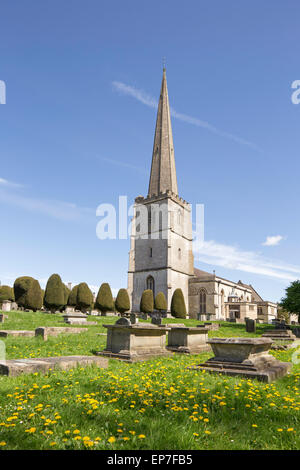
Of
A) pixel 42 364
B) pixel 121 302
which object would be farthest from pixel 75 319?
pixel 121 302

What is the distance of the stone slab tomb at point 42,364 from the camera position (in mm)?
5410

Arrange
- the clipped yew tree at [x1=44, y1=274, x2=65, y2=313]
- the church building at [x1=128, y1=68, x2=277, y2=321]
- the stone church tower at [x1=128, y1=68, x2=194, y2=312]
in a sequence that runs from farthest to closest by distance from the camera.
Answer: the church building at [x1=128, y1=68, x2=277, y2=321] < the stone church tower at [x1=128, y1=68, x2=194, y2=312] < the clipped yew tree at [x1=44, y1=274, x2=65, y2=313]

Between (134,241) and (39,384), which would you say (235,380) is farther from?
(134,241)

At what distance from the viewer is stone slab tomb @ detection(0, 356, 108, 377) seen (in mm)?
5410

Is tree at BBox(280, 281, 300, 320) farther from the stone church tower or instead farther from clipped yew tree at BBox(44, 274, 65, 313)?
clipped yew tree at BBox(44, 274, 65, 313)

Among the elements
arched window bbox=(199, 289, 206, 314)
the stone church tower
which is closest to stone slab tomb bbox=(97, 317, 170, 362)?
the stone church tower

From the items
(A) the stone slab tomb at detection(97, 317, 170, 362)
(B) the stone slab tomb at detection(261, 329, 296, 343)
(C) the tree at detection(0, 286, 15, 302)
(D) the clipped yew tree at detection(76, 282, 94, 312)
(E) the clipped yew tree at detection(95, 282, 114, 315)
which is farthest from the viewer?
(C) the tree at detection(0, 286, 15, 302)

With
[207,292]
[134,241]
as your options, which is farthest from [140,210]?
[207,292]

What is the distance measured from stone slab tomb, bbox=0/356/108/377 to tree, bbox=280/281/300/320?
24.6 meters

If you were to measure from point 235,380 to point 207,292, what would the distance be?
38.2 meters

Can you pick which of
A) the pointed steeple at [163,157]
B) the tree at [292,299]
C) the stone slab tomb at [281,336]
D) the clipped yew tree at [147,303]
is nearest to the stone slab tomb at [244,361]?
the stone slab tomb at [281,336]

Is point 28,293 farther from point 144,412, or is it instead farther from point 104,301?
point 144,412

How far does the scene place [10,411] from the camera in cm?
362
